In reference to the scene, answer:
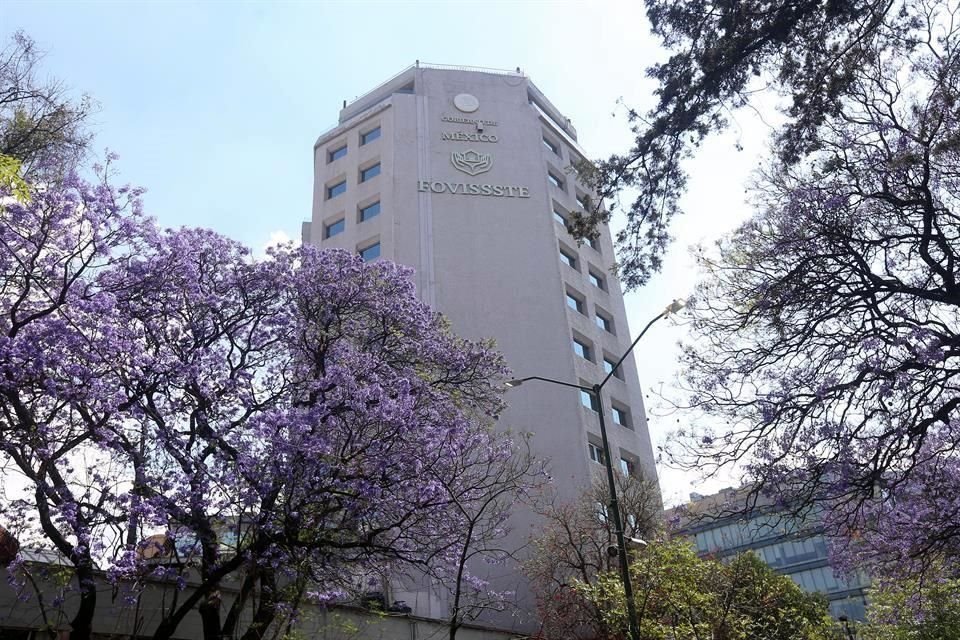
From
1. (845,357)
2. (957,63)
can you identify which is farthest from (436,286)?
(957,63)

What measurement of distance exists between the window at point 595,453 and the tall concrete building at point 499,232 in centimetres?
9

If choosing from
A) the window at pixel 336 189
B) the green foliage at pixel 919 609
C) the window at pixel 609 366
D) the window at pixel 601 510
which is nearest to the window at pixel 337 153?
the window at pixel 336 189

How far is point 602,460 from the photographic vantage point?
31.3 metres

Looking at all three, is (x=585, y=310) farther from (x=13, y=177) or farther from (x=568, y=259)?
(x=13, y=177)

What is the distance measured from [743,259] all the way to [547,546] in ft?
46.3

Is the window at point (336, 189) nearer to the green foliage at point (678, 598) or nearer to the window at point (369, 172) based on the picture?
the window at point (369, 172)

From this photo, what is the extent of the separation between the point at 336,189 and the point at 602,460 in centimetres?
1990

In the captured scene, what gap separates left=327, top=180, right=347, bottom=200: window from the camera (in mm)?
38581

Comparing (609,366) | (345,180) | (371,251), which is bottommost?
(609,366)

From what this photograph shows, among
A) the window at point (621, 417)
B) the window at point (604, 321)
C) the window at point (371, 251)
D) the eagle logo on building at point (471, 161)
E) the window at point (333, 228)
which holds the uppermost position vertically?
the eagle logo on building at point (471, 161)

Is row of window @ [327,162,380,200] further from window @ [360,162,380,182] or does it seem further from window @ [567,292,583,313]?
window @ [567,292,583,313]

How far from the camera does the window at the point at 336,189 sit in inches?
1519

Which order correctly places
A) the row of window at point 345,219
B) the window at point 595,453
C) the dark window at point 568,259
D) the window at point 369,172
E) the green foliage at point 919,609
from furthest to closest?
the window at point 369,172
the dark window at point 568,259
the row of window at point 345,219
the window at point 595,453
the green foliage at point 919,609

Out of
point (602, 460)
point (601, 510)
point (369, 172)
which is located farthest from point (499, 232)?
point (601, 510)
